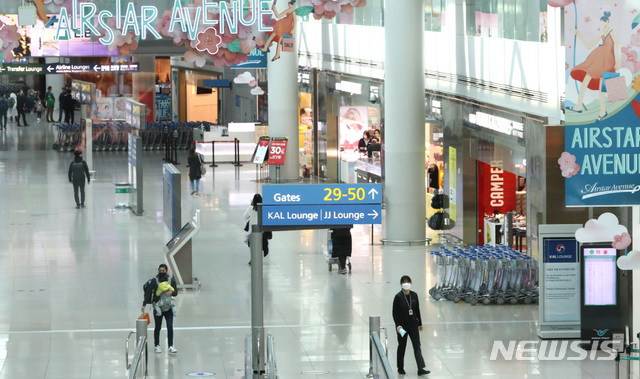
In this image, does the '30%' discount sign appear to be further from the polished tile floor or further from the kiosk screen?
the kiosk screen

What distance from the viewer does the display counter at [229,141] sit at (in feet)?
137

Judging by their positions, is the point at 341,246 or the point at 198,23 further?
the point at 341,246

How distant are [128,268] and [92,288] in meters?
1.88

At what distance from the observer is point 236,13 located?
16.6 metres

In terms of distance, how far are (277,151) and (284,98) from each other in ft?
6.07

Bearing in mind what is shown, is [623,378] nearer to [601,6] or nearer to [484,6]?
[601,6]

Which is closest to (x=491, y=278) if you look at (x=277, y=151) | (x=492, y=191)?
(x=492, y=191)

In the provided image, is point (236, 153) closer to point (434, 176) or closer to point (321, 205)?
point (434, 176)

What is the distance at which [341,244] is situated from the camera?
20266 millimetres

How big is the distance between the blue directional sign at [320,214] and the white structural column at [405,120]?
40.8ft

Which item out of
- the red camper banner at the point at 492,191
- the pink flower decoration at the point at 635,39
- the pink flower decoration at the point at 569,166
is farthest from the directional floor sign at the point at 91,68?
the pink flower decoration at the point at 635,39

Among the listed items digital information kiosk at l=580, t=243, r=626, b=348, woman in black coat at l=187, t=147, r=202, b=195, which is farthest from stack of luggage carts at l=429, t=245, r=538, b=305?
woman in black coat at l=187, t=147, r=202, b=195

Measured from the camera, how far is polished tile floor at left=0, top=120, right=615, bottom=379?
14.2m

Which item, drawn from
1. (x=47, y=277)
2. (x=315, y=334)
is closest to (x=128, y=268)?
(x=47, y=277)
